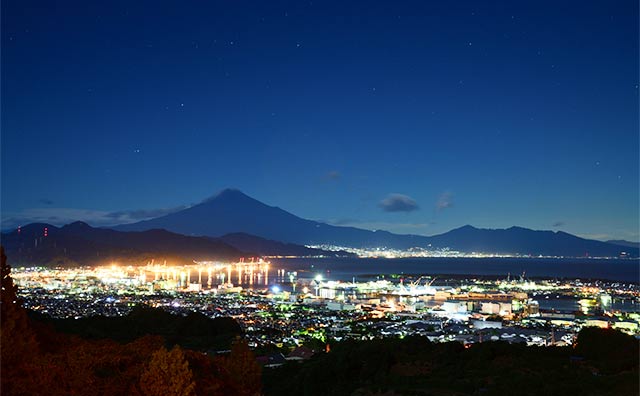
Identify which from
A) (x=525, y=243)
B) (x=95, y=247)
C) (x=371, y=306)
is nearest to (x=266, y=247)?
(x=95, y=247)

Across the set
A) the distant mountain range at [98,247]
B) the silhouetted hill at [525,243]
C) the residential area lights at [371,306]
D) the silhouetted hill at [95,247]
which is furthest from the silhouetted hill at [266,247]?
the residential area lights at [371,306]


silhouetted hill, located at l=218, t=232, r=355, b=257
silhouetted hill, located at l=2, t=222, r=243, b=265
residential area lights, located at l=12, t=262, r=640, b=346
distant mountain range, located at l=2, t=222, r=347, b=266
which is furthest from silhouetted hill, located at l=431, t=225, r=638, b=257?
residential area lights, located at l=12, t=262, r=640, b=346

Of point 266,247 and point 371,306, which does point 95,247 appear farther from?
point 266,247

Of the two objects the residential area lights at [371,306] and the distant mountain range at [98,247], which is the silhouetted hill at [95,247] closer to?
the distant mountain range at [98,247]

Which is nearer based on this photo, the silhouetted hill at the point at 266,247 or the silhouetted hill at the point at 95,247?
the silhouetted hill at the point at 95,247

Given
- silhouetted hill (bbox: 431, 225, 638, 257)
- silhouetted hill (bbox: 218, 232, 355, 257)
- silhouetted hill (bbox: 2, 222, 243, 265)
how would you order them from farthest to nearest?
silhouetted hill (bbox: 431, 225, 638, 257) < silhouetted hill (bbox: 218, 232, 355, 257) < silhouetted hill (bbox: 2, 222, 243, 265)

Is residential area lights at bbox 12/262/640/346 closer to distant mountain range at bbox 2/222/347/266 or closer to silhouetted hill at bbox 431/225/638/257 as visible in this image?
distant mountain range at bbox 2/222/347/266
